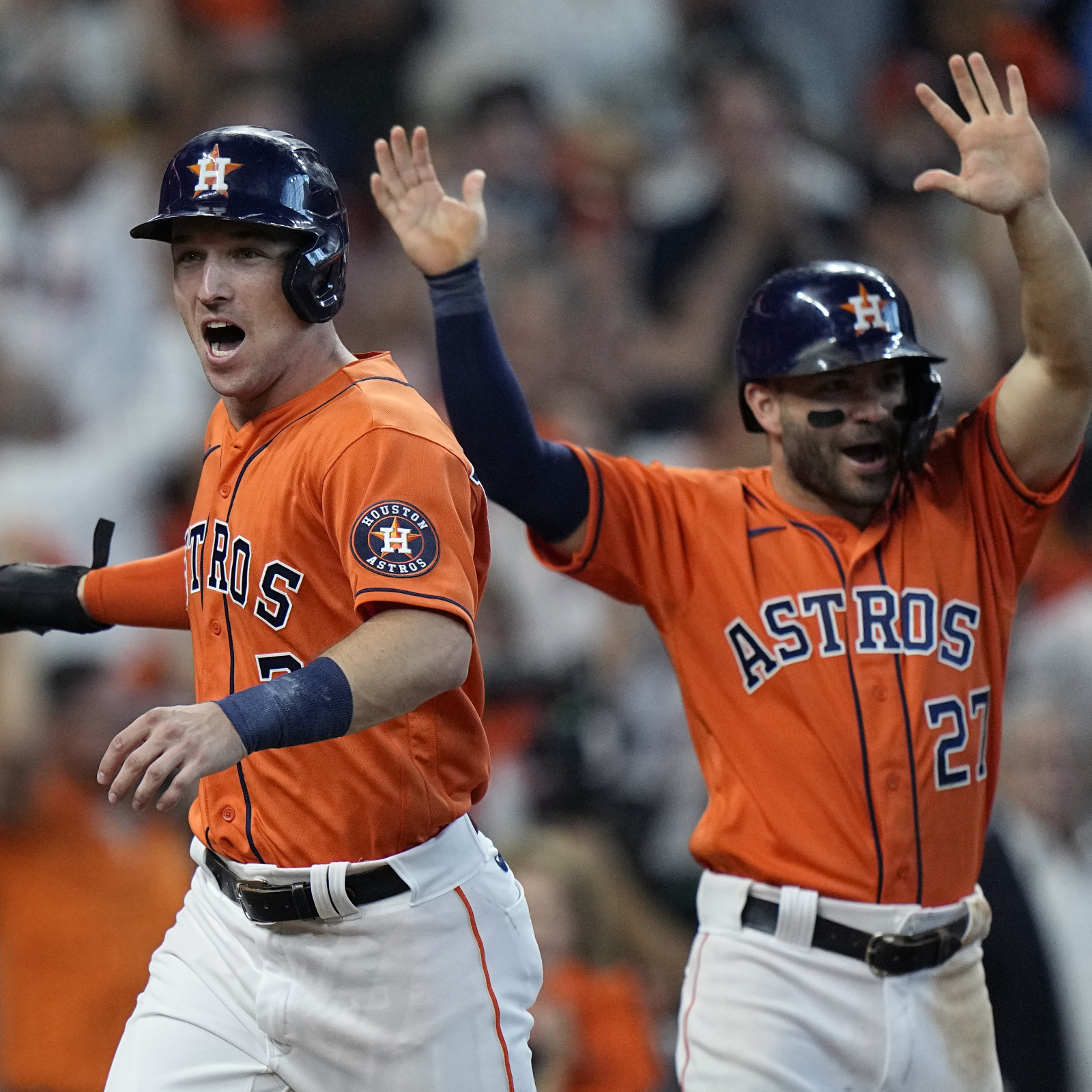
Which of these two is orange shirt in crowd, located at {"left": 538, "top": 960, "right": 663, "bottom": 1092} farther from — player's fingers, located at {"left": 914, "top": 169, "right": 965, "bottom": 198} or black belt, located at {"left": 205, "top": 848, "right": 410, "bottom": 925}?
player's fingers, located at {"left": 914, "top": 169, "right": 965, "bottom": 198}

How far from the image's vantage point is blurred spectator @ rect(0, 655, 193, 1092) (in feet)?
17.1

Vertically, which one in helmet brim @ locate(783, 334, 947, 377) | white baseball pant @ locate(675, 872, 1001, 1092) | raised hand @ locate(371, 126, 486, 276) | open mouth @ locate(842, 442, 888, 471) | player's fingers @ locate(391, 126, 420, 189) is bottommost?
white baseball pant @ locate(675, 872, 1001, 1092)

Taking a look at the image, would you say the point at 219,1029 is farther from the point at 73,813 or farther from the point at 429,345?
the point at 429,345

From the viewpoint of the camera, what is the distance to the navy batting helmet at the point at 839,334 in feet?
10.9

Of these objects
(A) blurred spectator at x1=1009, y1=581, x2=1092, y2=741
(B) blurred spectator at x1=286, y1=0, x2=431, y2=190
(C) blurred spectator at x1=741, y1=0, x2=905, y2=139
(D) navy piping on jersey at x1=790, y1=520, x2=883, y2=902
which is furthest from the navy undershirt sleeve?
(C) blurred spectator at x1=741, y1=0, x2=905, y2=139

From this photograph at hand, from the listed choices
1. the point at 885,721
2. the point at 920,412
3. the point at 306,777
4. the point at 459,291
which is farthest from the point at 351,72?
the point at 306,777

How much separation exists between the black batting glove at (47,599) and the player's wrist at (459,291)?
0.82 metres

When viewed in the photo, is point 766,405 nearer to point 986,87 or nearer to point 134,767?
point 986,87

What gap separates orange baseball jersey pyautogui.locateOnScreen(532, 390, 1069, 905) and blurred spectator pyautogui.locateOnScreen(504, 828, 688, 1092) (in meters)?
1.49

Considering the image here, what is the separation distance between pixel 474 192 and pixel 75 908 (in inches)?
120

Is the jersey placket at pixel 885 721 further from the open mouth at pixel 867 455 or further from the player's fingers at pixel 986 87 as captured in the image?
the player's fingers at pixel 986 87

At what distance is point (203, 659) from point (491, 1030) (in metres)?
0.81

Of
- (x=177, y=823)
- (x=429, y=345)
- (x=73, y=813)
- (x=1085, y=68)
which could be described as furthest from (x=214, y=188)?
(x=1085, y=68)

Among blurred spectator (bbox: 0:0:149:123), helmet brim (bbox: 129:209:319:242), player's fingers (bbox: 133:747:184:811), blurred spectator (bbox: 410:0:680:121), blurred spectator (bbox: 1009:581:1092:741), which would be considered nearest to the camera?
player's fingers (bbox: 133:747:184:811)
